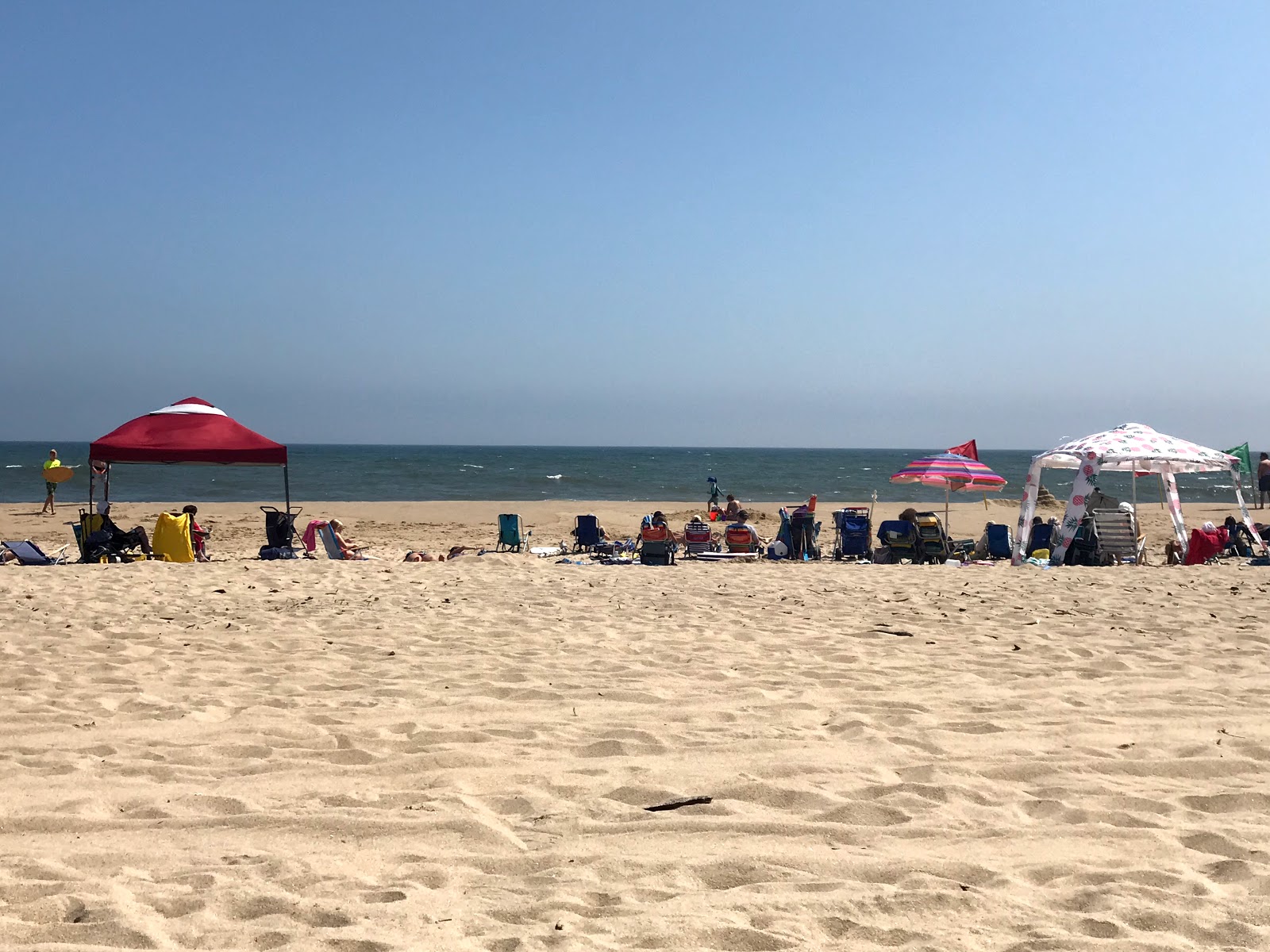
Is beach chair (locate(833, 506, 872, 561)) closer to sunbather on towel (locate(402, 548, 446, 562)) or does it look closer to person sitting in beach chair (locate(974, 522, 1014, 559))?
person sitting in beach chair (locate(974, 522, 1014, 559))

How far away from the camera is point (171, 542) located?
1110 centimetres

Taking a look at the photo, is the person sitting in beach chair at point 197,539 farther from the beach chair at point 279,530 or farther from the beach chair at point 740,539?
the beach chair at point 740,539

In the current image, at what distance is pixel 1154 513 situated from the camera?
2384 cm

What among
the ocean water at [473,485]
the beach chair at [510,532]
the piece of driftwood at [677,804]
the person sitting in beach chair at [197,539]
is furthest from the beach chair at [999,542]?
the ocean water at [473,485]

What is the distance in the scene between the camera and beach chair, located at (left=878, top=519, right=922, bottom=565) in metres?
12.2

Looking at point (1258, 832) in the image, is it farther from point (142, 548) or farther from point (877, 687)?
point (142, 548)

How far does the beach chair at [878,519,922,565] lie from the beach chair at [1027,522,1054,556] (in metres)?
1.65

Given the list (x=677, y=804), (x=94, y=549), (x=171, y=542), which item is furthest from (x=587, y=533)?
(x=677, y=804)

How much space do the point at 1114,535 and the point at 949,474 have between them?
2.22 metres

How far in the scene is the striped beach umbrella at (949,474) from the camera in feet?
43.7

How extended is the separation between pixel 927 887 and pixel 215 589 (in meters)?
7.13

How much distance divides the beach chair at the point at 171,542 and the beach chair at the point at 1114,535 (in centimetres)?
1098

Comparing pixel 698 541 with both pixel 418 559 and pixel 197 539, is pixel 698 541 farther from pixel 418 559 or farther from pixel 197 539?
pixel 197 539

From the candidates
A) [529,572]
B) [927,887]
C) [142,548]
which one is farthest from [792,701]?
[142,548]
